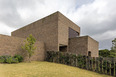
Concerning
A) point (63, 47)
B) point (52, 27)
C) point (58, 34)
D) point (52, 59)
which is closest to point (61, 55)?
point (52, 59)

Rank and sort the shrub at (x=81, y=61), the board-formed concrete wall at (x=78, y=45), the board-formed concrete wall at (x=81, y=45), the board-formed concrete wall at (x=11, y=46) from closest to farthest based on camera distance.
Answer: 1. the shrub at (x=81, y=61)
2. the board-formed concrete wall at (x=11, y=46)
3. the board-formed concrete wall at (x=81, y=45)
4. the board-formed concrete wall at (x=78, y=45)

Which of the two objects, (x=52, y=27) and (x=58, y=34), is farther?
(x=52, y=27)

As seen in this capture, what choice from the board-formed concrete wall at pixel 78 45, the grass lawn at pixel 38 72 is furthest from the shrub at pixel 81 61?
the board-formed concrete wall at pixel 78 45

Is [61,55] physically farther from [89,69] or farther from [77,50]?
[77,50]

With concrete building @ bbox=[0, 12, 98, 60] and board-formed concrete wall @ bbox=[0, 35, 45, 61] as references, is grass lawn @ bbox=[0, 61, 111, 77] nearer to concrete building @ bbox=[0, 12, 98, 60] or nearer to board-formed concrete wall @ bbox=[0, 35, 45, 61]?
board-formed concrete wall @ bbox=[0, 35, 45, 61]

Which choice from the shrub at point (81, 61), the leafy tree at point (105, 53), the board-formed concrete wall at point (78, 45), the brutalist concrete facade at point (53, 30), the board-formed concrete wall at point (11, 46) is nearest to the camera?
the shrub at point (81, 61)

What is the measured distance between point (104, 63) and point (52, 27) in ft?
34.9

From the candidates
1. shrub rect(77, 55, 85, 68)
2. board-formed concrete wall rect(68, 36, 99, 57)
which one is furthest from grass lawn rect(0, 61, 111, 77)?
board-formed concrete wall rect(68, 36, 99, 57)

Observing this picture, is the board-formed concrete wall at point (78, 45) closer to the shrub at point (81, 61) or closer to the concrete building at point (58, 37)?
the concrete building at point (58, 37)

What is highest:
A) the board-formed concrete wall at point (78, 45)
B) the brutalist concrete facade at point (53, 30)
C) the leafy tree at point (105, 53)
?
the brutalist concrete facade at point (53, 30)

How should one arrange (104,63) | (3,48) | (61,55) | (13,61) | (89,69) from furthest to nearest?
(61,55), (3,48), (13,61), (89,69), (104,63)

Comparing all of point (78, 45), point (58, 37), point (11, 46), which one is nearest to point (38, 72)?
point (11, 46)

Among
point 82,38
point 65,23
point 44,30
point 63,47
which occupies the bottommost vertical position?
point 63,47

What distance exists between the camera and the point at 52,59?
12305 millimetres
